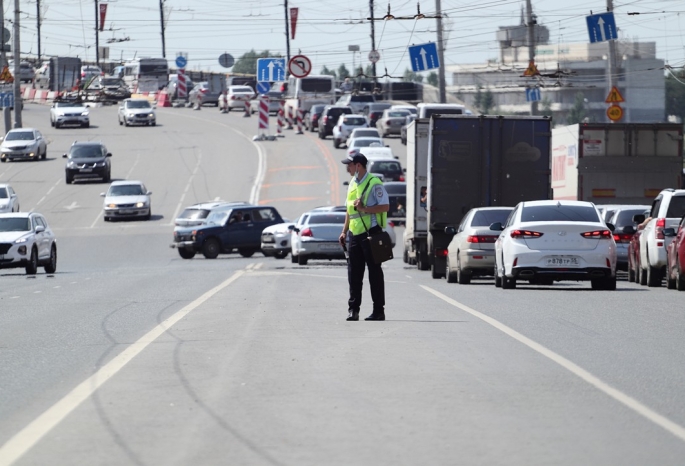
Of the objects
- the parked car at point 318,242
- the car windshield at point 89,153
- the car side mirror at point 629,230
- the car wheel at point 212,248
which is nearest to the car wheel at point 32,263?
the parked car at point 318,242

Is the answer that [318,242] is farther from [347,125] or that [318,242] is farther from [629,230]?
[347,125]

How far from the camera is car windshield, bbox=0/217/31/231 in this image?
1289 inches

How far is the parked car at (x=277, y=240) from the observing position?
133 feet

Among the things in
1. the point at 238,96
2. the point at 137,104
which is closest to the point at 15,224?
the point at 137,104

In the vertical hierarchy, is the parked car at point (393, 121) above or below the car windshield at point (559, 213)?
above

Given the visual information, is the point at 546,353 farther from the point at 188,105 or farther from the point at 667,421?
the point at 188,105

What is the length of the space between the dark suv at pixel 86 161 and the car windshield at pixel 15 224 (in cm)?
3077

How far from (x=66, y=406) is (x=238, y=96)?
91605mm

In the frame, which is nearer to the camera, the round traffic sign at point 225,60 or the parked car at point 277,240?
the parked car at point 277,240

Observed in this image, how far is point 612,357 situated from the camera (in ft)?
39.3

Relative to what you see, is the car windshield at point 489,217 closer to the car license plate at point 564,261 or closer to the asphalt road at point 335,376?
the asphalt road at point 335,376

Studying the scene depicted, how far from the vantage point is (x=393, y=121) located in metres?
80.4

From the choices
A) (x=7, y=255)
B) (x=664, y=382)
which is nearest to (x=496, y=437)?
(x=664, y=382)

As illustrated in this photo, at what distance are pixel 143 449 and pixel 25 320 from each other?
32.1ft
